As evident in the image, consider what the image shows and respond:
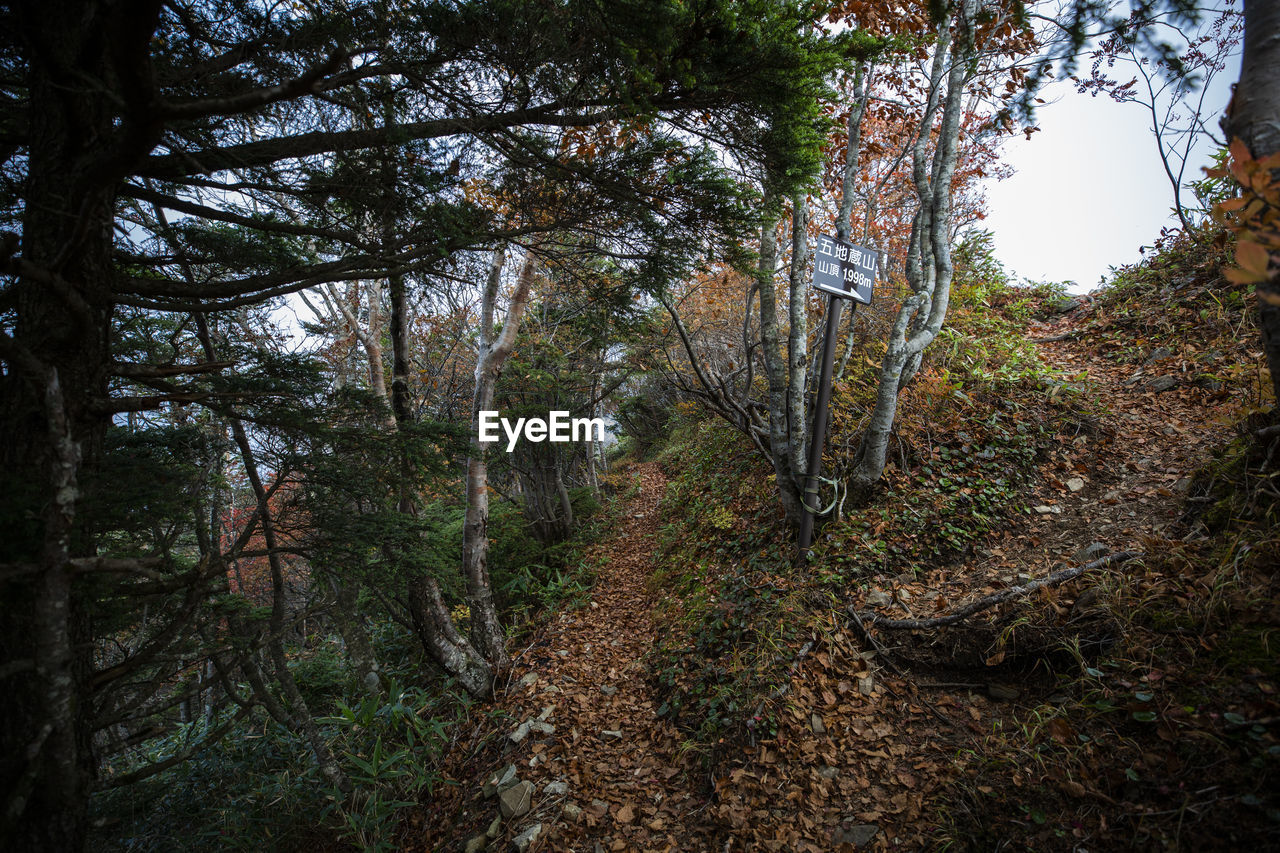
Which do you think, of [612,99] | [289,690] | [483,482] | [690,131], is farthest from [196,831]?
[690,131]

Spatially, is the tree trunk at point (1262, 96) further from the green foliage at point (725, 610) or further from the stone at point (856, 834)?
the green foliage at point (725, 610)

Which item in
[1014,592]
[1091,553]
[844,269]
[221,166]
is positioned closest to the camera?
[221,166]

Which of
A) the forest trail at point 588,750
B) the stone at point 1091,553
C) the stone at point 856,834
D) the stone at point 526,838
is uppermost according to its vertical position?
the stone at point 1091,553

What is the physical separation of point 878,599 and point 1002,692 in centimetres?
99

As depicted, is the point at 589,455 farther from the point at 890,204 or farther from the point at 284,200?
the point at 890,204

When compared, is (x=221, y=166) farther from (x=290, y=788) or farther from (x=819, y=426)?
(x=290, y=788)

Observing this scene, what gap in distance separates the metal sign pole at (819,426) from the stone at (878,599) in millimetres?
665

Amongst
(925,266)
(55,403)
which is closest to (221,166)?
(55,403)

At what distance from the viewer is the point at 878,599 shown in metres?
3.78

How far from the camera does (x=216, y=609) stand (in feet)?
11.5

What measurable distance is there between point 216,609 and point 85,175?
3.31 metres

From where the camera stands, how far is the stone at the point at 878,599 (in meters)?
3.76

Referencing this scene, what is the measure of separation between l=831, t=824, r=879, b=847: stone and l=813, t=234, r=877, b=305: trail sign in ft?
12.2

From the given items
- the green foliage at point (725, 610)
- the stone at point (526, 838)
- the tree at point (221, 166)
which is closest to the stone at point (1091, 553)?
the green foliage at point (725, 610)
